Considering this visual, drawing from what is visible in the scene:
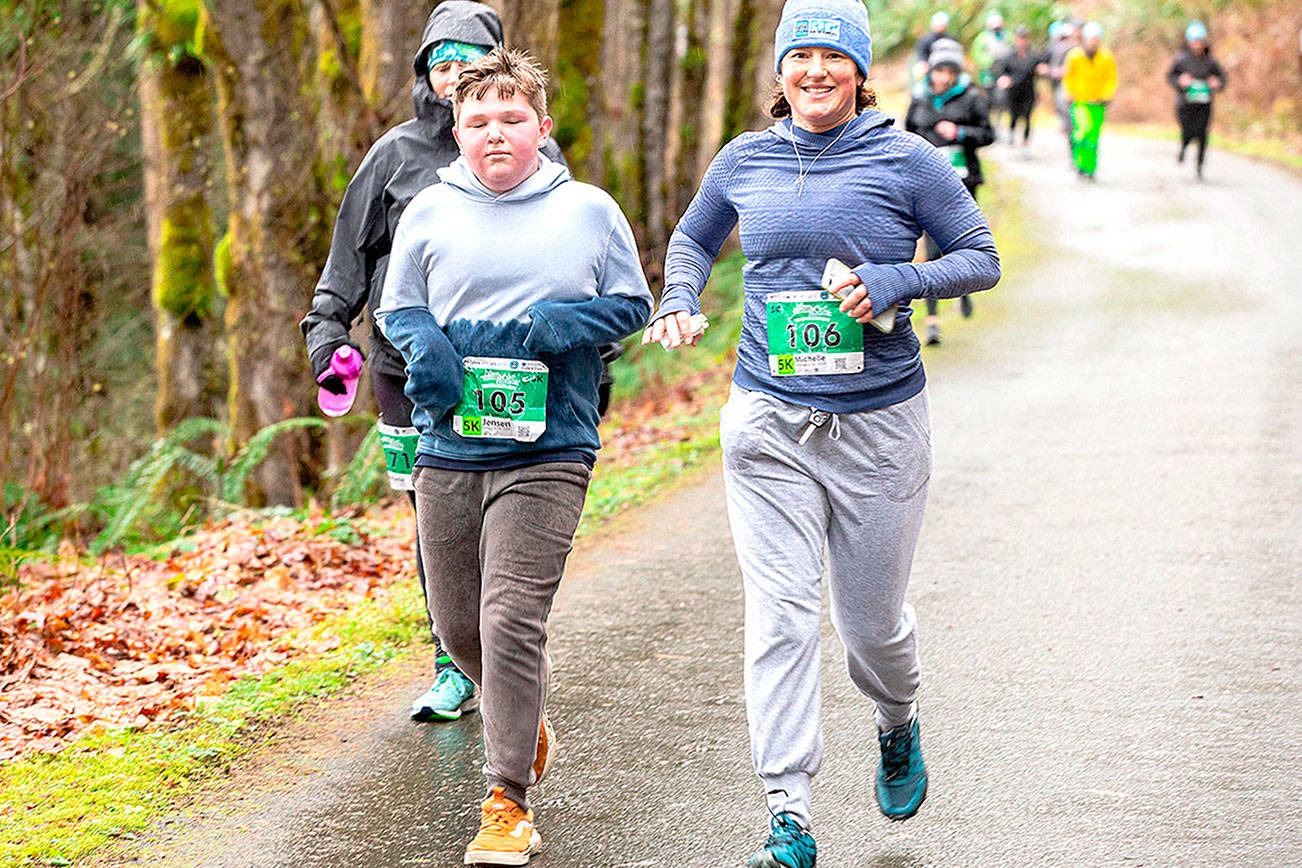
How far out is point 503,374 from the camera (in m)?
4.16

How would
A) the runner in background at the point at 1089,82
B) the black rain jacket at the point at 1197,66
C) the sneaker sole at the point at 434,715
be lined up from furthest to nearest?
the runner in background at the point at 1089,82 < the black rain jacket at the point at 1197,66 < the sneaker sole at the point at 434,715

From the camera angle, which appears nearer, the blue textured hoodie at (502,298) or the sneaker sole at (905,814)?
the blue textured hoodie at (502,298)

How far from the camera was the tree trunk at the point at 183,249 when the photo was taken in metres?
14.9

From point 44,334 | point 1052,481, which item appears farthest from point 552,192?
point 44,334

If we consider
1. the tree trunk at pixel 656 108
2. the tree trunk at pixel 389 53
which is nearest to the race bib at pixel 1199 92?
the tree trunk at pixel 656 108

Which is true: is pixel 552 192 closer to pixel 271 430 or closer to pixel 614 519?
pixel 614 519

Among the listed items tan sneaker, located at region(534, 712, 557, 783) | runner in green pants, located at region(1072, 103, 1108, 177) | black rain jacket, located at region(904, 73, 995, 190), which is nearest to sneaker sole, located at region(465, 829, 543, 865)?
tan sneaker, located at region(534, 712, 557, 783)

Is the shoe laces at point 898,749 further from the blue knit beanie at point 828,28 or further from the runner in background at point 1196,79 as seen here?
the runner in background at point 1196,79

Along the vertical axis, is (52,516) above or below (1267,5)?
below

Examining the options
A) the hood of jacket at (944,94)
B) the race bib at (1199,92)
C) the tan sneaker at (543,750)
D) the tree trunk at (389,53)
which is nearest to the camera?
the tan sneaker at (543,750)

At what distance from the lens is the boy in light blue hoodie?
4.15m

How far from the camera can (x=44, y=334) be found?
13328mm

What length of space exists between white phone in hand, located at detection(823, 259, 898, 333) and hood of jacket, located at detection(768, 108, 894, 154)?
1.13 feet

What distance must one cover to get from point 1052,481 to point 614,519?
107 inches
